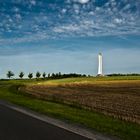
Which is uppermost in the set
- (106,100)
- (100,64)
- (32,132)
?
(100,64)

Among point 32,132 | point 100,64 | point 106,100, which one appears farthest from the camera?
point 100,64

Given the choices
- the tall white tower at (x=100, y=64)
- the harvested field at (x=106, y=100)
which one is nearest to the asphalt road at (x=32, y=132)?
the harvested field at (x=106, y=100)

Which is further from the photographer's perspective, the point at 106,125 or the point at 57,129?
the point at 106,125

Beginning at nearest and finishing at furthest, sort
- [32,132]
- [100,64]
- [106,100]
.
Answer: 1. [32,132]
2. [106,100]
3. [100,64]

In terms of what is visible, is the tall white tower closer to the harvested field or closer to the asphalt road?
the harvested field

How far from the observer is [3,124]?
43.8 feet

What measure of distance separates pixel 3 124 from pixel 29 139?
3474 mm

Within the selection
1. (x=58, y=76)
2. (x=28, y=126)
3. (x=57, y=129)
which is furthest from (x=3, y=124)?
(x=58, y=76)

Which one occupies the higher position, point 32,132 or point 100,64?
point 100,64

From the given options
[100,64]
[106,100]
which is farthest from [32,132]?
[100,64]

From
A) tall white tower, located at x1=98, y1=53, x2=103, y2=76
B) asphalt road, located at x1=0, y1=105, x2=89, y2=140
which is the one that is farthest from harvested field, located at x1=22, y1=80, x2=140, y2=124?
tall white tower, located at x1=98, y1=53, x2=103, y2=76

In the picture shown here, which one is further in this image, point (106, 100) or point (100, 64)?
point (100, 64)

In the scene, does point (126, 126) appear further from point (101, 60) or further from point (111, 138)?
point (101, 60)

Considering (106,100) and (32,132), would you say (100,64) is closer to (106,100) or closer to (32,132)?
(106,100)
